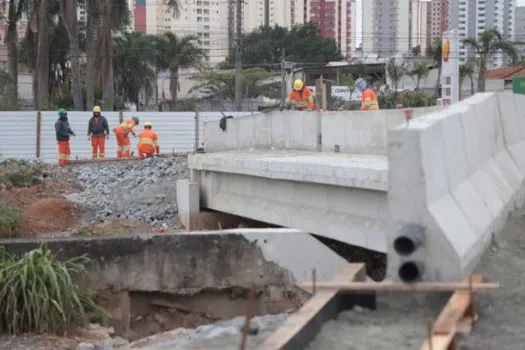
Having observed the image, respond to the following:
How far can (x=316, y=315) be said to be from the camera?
6.13m

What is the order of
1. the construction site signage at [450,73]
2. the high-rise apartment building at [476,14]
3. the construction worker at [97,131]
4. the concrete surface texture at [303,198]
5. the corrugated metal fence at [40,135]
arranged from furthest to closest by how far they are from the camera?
the high-rise apartment building at [476,14] < the corrugated metal fence at [40,135] < the construction worker at [97,131] < the construction site signage at [450,73] < the concrete surface texture at [303,198]

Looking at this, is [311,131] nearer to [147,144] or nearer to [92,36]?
[147,144]

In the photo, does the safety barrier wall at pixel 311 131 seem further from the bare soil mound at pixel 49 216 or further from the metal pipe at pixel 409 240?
the metal pipe at pixel 409 240

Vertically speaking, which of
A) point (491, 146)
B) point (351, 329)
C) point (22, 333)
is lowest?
point (22, 333)

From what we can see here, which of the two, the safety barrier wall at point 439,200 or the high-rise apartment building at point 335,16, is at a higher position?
the high-rise apartment building at point 335,16

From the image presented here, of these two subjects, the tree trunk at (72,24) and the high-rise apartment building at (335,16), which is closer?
the tree trunk at (72,24)

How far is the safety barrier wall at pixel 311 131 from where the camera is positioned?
1343 cm

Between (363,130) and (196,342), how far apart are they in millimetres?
7567

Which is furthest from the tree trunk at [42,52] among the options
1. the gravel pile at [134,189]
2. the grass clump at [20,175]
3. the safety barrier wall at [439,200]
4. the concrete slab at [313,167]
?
the safety barrier wall at [439,200]

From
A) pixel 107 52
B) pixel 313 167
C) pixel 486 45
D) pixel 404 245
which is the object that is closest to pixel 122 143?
pixel 107 52

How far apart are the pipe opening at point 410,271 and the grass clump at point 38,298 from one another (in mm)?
3959

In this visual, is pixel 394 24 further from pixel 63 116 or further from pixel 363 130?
pixel 363 130

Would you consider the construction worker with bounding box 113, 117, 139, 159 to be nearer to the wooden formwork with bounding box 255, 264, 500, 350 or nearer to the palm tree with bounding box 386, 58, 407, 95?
the wooden formwork with bounding box 255, 264, 500, 350

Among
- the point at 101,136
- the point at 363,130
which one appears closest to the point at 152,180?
the point at 363,130
